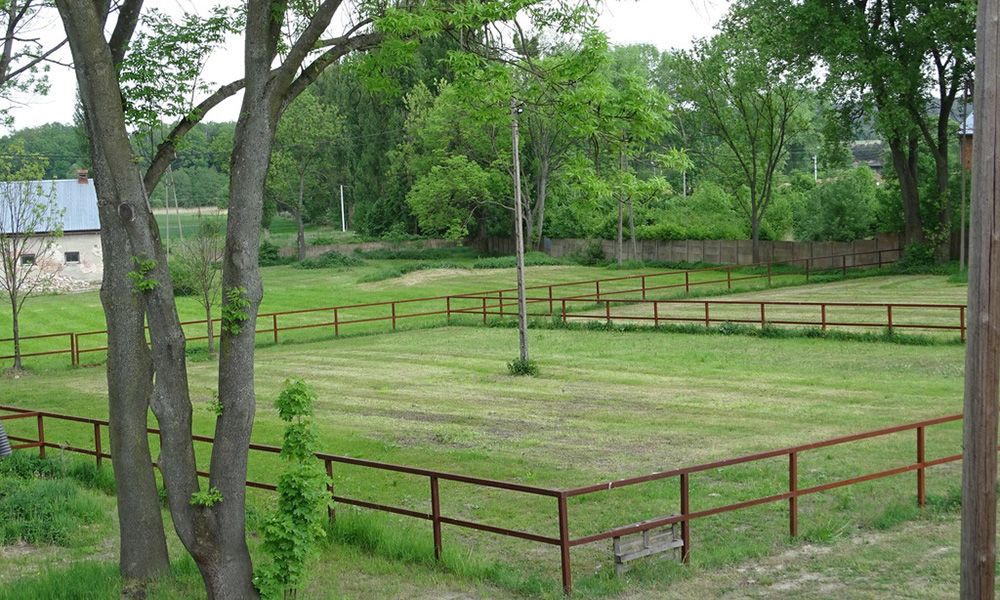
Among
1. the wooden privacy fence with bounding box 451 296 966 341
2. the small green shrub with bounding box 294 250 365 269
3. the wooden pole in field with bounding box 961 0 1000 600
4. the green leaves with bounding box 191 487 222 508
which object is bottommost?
the wooden privacy fence with bounding box 451 296 966 341

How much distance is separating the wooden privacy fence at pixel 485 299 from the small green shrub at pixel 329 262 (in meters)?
24.1

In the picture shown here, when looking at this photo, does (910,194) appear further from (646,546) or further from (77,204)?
(77,204)

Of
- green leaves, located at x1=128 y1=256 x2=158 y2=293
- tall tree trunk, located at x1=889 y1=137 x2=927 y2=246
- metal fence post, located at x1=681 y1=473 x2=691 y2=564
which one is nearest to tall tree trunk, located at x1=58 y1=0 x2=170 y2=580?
green leaves, located at x1=128 y1=256 x2=158 y2=293

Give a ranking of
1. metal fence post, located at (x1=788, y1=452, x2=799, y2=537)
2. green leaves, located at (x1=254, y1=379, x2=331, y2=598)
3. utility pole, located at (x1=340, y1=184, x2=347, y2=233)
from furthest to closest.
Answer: utility pole, located at (x1=340, y1=184, x2=347, y2=233)
metal fence post, located at (x1=788, y1=452, x2=799, y2=537)
green leaves, located at (x1=254, y1=379, x2=331, y2=598)

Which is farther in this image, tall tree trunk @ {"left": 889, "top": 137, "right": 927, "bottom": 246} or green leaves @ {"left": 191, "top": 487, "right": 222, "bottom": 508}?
tall tree trunk @ {"left": 889, "top": 137, "right": 927, "bottom": 246}

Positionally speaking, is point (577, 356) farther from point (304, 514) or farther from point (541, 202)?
point (541, 202)

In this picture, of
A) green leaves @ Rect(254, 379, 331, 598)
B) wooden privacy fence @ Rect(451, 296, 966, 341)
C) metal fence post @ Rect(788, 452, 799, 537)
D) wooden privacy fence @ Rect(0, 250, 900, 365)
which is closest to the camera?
green leaves @ Rect(254, 379, 331, 598)

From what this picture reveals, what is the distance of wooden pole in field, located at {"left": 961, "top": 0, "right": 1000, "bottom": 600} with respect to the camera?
7285 mm

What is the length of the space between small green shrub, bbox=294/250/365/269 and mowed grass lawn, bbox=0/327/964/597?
3963cm

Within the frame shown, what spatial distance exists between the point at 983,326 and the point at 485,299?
31.7 m

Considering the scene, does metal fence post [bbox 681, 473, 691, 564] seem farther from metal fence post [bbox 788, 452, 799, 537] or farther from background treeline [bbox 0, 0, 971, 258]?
background treeline [bbox 0, 0, 971, 258]

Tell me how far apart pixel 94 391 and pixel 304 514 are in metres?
19.1

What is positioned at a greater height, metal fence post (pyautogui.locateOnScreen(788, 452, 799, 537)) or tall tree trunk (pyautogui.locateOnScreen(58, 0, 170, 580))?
tall tree trunk (pyautogui.locateOnScreen(58, 0, 170, 580))

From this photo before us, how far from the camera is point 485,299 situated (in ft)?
127
